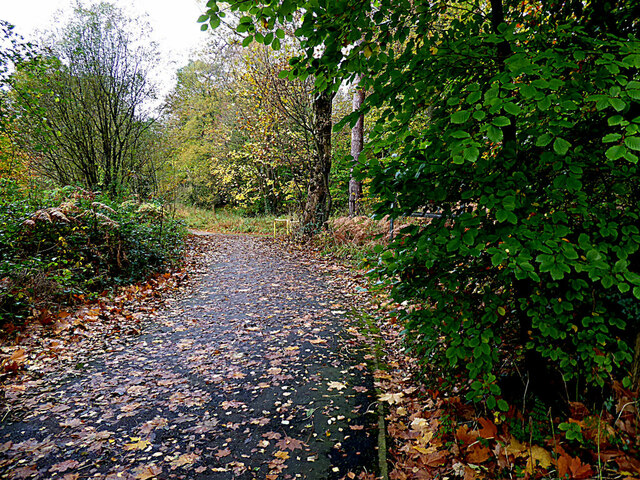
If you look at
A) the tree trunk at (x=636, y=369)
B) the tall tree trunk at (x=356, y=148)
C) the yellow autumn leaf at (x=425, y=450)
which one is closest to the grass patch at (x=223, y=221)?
the tall tree trunk at (x=356, y=148)

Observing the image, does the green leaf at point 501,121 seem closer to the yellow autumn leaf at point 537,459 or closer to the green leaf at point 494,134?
the green leaf at point 494,134

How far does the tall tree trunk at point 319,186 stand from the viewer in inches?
518

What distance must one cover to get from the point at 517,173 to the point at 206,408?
11.9 feet

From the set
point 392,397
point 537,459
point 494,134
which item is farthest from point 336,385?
point 494,134

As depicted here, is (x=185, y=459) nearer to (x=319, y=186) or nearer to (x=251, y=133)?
(x=319, y=186)

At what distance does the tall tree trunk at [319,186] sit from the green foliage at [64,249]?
20.5 feet

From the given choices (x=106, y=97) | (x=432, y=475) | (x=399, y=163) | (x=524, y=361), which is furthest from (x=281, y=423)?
(x=106, y=97)

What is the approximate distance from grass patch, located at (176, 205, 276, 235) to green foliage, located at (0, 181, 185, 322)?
11758 mm

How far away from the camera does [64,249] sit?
6727 mm

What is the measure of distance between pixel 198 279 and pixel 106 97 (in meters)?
7.74

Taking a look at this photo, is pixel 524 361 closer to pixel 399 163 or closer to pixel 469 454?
pixel 469 454

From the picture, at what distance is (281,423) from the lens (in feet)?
11.0

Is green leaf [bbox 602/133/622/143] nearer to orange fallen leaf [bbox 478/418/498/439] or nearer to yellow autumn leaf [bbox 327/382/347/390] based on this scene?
orange fallen leaf [bbox 478/418/498/439]

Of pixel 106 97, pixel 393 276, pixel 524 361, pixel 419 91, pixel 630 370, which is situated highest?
pixel 106 97
